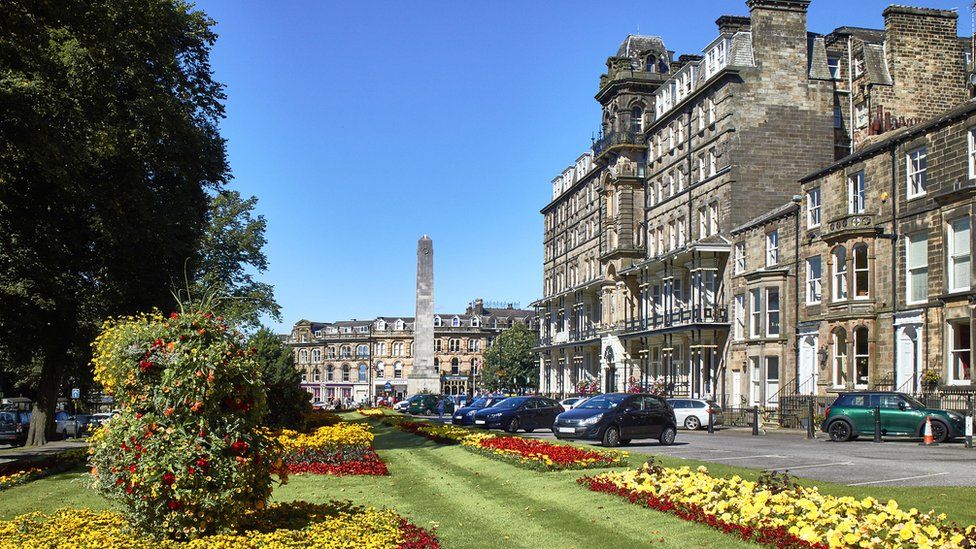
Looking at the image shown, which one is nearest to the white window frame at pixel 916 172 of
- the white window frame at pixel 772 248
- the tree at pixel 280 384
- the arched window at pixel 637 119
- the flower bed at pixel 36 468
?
the white window frame at pixel 772 248

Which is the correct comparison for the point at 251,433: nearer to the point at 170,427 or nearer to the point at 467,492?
the point at 170,427

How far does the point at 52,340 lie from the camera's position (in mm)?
31219

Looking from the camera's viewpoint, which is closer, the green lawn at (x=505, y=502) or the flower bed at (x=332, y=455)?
the green lawn at (x=505, y=502)

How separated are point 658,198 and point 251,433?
5547cm

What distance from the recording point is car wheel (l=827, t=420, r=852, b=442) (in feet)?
102

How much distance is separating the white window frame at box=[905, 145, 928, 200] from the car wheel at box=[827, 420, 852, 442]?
959 cm

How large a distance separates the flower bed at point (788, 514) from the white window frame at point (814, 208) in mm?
30462

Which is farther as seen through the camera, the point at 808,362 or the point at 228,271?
the point at 228,271

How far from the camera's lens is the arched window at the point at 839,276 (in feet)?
131

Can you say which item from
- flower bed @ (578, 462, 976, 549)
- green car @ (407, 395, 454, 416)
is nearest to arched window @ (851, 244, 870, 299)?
flower bed @ (578, 462, 976, 549)

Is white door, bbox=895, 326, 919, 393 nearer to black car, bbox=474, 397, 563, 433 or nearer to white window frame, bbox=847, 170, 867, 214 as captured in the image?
white window frame, bbox=847, 170, 867, 214

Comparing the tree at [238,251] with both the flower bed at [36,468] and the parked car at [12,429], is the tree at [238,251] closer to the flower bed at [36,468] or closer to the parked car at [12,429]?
the parked car at [12,429]

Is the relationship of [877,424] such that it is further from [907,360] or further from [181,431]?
[181,431]

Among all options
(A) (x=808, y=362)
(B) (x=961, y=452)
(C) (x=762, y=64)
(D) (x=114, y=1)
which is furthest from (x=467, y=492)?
(C) (x=762, y=64)
